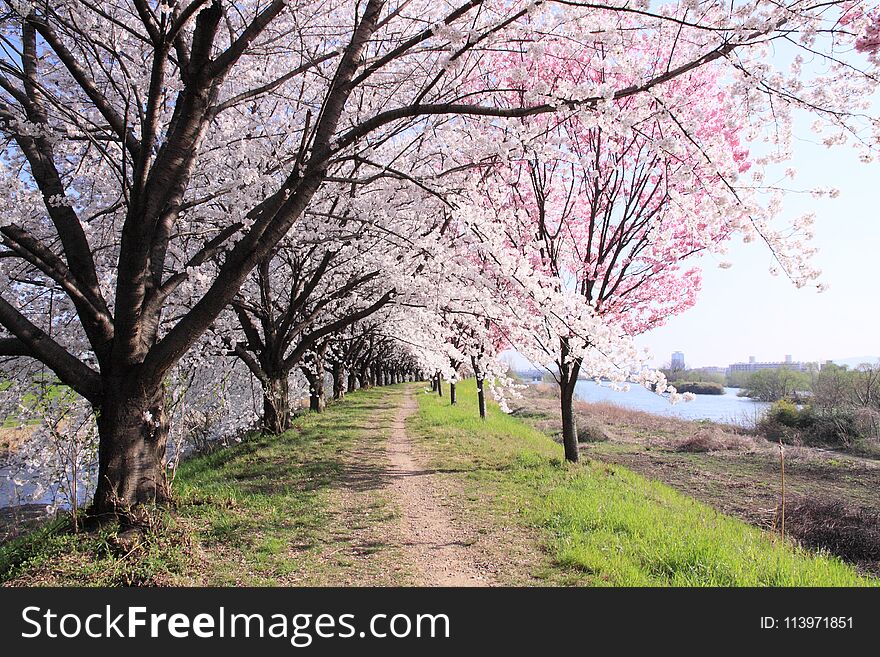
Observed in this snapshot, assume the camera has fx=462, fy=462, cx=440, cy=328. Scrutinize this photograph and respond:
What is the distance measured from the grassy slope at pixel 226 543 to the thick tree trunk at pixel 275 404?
9.19 ft

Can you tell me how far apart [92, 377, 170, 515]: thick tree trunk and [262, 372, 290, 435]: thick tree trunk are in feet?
19.0

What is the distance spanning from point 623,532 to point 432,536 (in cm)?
209

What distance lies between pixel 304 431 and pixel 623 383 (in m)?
8.96

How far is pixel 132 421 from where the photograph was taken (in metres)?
4.69

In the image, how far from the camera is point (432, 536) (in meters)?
5.23

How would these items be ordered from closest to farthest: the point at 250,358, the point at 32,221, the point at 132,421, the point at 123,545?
the point at 123,545, the point at 132,421, the point at 32,221, the point at 250,358

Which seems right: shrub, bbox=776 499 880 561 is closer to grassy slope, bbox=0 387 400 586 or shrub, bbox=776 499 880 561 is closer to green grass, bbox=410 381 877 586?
green grass, bbox=410 381 877 586

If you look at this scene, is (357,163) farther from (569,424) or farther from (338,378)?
(338,378)

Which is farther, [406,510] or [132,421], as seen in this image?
[406,510]

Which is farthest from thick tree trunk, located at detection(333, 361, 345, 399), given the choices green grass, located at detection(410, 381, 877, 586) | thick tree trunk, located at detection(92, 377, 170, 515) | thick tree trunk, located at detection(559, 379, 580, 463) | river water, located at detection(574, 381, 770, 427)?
thick tree trunk, located at detection(92, 377, 170, 515)

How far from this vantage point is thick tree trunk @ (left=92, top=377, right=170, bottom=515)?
4.59 meters

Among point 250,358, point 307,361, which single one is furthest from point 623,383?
point 307,361

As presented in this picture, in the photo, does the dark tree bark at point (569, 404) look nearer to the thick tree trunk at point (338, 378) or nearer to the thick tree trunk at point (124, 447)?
the thick tree trunk at point (124, 447)

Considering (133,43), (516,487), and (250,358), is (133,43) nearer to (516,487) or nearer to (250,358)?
(250,358)
